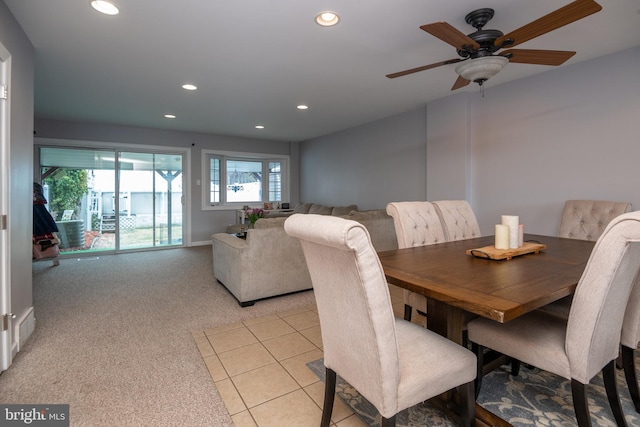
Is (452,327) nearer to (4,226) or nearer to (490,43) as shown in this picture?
(490,43)

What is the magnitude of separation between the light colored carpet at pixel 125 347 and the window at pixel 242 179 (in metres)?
2.88

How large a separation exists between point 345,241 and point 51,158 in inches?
257

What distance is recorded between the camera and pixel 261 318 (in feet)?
9.32

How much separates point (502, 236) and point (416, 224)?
1.82 feet

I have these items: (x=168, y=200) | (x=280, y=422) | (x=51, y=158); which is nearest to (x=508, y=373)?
(x=280, y=422)

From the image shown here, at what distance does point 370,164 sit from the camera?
5.57m

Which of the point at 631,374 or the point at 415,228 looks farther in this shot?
the point at 415,228

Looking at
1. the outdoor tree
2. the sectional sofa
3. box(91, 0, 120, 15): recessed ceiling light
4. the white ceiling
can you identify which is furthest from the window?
box(91, 0, 120, 15): recessed ceiling light

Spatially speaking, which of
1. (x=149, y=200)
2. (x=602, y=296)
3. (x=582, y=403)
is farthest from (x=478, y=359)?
(x=149, y=200)

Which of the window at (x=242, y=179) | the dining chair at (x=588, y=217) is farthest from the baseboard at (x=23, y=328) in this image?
the dining chair at (x=588, y=217)

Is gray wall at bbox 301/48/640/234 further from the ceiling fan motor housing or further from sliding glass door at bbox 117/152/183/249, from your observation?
sliding glass door at bbox 117/152/183/249

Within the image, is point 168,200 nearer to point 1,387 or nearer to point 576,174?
point 1,387

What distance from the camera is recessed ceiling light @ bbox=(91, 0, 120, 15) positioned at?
6.66 feet

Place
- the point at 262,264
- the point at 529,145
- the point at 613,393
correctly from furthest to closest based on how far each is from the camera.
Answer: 1. the point at 529,145
2. the point at 262,264
3. the point at 613,393
